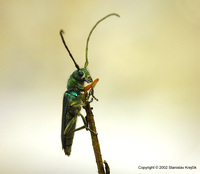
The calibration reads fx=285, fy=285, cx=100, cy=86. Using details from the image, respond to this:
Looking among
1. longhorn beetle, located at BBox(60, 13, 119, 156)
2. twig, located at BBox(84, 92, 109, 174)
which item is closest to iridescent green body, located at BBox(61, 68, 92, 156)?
longhorn beetle, located at BBox(60, 13, 119, 156)

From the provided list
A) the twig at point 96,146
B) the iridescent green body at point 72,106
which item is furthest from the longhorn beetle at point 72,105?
the twig at point 96,146

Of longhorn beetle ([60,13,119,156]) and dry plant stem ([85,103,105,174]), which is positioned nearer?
dry plant stem ([85,103,105,174])

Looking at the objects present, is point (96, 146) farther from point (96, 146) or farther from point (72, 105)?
point (72, 105)

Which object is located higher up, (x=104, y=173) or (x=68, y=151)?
(x=68, y=151)

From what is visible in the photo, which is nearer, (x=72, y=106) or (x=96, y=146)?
(x=96, y=146)

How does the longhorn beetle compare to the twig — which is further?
the longhorn beetle

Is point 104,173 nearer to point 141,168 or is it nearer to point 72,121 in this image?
point 72,121

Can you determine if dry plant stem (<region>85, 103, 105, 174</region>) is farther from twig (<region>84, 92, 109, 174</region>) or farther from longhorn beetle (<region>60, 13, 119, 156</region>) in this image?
longhorn beetle (<region>60, 13, 119, 156</region>)

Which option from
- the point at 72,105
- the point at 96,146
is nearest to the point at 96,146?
the point at 96,146

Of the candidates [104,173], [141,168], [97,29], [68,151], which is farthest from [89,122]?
[97,29]

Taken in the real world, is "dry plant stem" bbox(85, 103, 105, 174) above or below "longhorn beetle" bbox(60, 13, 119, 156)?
below

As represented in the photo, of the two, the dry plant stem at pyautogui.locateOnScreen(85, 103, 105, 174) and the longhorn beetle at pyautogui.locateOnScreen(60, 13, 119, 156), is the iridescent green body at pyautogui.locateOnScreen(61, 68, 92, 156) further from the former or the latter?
the dry plant stem at pyautogui.locateOnScreen(85, 103, 105, 174)
